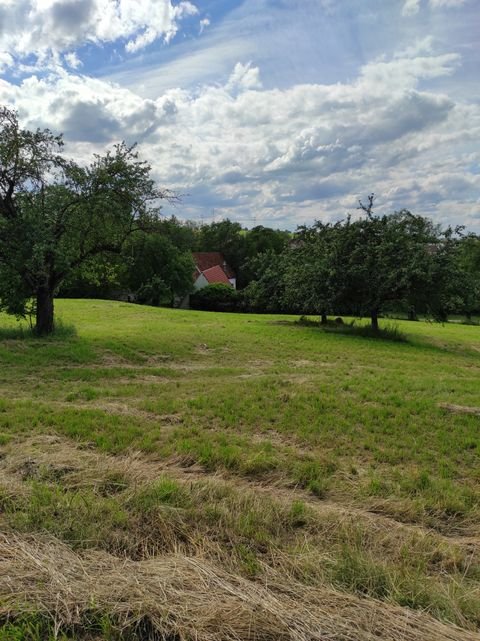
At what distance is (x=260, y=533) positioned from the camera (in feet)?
12.4

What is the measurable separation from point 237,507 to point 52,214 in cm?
1263

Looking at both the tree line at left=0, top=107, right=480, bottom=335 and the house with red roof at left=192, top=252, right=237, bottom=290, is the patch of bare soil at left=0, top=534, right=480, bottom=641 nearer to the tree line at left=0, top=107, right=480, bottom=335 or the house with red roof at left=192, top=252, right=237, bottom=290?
the tree line at left=0, top=107, right=480, bottom=335

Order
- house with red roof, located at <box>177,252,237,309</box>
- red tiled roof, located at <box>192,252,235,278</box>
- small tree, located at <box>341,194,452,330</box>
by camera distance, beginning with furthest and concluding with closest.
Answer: red tiled roof, located at <box>192,252,235,278</box> < house with red roof, located at <box>177,252,237,309</box> < small tree, located at <box>341,194,452,330</box>

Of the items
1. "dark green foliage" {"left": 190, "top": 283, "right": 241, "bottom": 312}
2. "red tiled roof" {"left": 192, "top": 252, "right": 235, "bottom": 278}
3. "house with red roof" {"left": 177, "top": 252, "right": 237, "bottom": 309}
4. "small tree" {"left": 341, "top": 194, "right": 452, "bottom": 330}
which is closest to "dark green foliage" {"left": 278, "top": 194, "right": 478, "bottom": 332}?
"small tree" {"left": 341, "top": 194, "right": 452, "bottom": 330}

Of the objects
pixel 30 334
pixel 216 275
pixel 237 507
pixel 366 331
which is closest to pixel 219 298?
pixel 216 275

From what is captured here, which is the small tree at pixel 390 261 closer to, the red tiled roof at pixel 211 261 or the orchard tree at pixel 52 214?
the orchard tree at pixel 52 214

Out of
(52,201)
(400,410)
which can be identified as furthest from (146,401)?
(52,201)

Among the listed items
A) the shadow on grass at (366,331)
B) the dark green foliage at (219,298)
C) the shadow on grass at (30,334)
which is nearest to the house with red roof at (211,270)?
the dark green foliage at (219,298)

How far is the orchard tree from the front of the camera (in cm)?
1302

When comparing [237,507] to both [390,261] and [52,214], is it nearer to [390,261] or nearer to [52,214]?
[52,214]

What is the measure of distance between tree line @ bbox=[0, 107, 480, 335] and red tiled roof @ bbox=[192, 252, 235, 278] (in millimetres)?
37835

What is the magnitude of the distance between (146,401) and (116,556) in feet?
17.0

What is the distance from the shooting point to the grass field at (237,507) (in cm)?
261

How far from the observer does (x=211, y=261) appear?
68.6m
